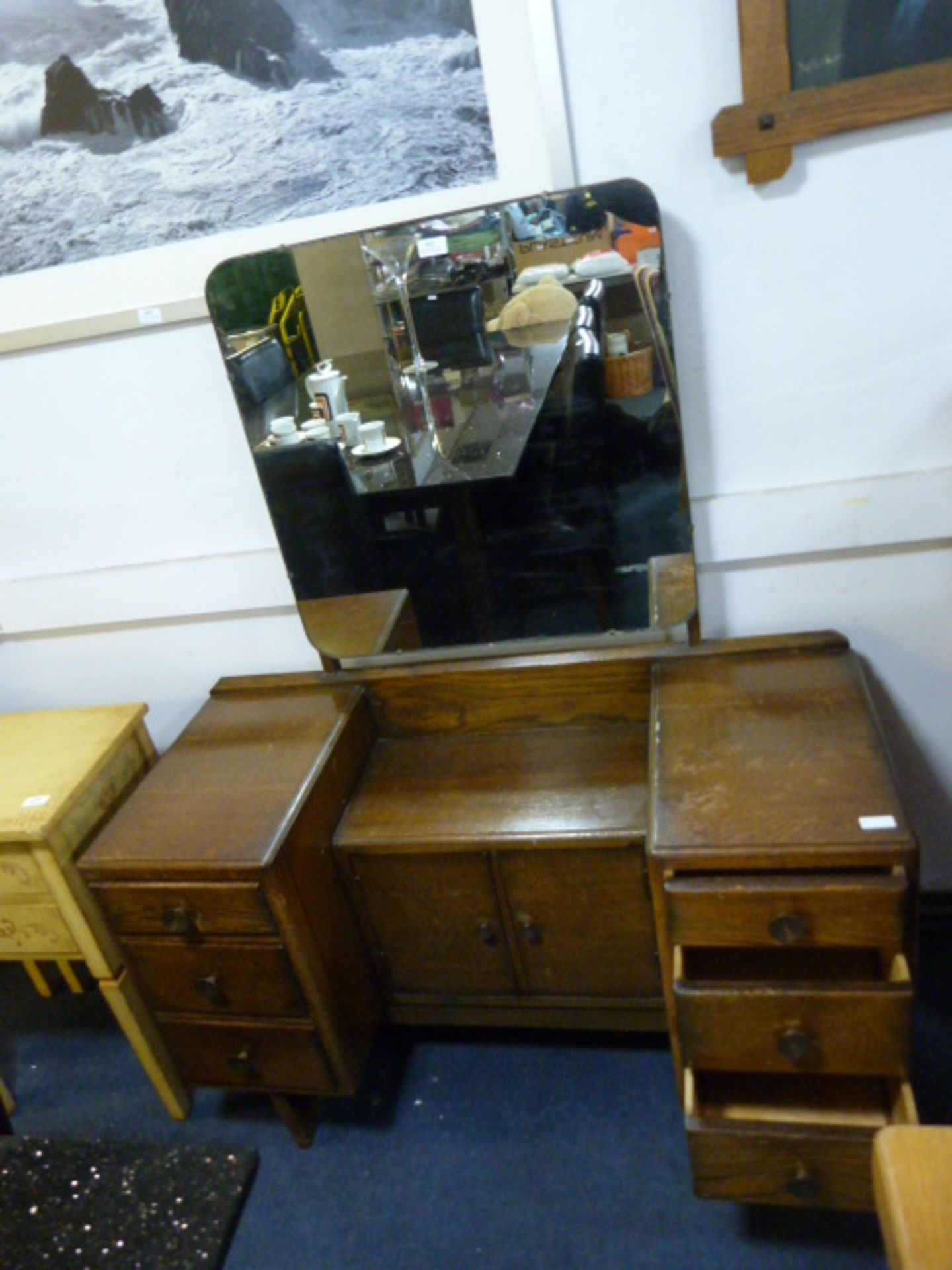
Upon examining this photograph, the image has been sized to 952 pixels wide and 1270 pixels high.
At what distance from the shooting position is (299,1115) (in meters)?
1.52

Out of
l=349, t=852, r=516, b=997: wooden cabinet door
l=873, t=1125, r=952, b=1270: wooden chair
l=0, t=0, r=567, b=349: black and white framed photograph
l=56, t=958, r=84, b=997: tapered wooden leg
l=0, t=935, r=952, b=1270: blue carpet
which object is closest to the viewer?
l=873, t=1125, r=952, b=1270: wooden chair

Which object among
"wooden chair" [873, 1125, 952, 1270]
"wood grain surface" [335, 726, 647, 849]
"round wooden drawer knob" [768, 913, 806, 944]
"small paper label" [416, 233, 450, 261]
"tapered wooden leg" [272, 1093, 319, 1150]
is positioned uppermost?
"small paper label" [416, 233, 450, 261]

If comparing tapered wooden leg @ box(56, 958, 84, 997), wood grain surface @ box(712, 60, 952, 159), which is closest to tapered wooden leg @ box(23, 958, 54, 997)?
tapered wooden leg @ box(56, 958, 84, 997)

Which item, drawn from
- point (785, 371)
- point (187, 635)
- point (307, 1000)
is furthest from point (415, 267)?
point (307, 1000)

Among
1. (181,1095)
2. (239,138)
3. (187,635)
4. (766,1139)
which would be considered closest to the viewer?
(766,1139)

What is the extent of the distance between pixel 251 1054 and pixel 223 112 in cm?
138

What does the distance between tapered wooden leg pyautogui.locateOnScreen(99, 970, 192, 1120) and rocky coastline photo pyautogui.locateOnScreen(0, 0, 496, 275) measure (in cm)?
115

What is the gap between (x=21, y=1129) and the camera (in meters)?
1.66

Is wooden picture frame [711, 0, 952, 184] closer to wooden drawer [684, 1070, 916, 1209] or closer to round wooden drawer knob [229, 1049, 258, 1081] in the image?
wooden drawer [684, 1070, 916, 1209]

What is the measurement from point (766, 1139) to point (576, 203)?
1.22 m

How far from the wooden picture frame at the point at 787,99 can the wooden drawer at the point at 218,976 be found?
1247mm

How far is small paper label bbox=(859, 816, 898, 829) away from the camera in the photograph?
106 cm

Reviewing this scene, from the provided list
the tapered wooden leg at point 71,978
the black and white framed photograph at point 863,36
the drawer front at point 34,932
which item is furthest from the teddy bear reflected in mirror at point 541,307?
the tapered wooden leg at point 71,978

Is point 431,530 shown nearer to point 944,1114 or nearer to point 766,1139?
point 766,1139
